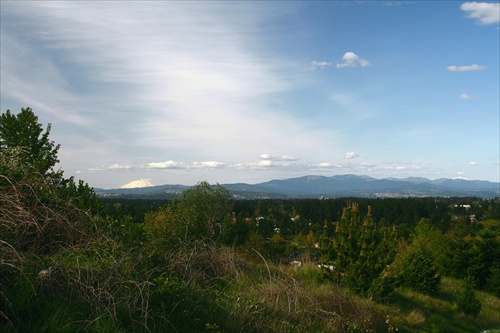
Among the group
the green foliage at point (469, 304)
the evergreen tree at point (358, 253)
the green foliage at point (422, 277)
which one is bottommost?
the green foliage at point (469, 304)

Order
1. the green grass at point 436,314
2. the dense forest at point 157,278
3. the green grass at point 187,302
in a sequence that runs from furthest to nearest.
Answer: the green grass at point 436,314, the dense forest at point 157,278, the green grass at point 187,302

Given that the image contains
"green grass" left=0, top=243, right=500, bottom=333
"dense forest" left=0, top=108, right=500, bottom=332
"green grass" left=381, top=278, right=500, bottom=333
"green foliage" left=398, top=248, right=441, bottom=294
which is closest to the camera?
"green grass" left=0, top=243, right=500, bottom=333

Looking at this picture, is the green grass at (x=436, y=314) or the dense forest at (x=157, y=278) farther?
the green grass at (x=436, y=314)

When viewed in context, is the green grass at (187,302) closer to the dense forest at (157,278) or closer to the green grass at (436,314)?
the dense forest at (157,278)

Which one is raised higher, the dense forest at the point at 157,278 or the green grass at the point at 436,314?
the dense forest at the point at 157,278

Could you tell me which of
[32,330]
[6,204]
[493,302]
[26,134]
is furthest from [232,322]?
[26,134]

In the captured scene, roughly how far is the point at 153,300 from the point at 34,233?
7.42 ft

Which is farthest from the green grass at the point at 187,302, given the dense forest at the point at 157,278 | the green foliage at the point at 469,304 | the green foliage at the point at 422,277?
the green foliage at the point at 469,304

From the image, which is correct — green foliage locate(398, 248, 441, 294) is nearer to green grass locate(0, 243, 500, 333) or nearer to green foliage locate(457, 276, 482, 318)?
green foliage locate(457, 276, 482, 318)

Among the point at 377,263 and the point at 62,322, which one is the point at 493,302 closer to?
the point at 377,263

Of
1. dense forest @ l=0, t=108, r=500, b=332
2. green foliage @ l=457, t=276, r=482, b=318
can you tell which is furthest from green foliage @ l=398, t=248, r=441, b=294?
dense forest @ l=0, t=108, r=500, b=332

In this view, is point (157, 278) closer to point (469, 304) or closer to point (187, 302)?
point (187, 302)

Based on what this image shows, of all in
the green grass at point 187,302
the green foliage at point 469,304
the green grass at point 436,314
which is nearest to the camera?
the green grass at point 187,302

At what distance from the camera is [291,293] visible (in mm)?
6562
